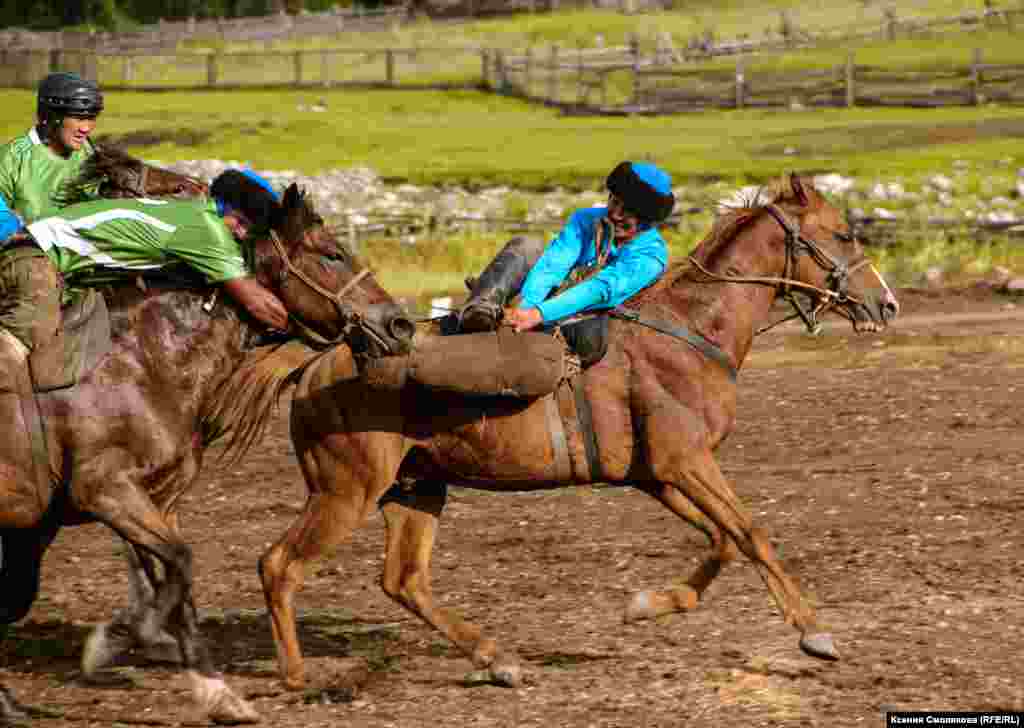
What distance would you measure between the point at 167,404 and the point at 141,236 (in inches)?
30.3

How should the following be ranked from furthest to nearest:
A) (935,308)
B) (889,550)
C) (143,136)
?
(143,136) < (935,308) < (889,550)

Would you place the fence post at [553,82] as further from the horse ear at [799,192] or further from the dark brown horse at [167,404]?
the dark brown horse at [167,404]

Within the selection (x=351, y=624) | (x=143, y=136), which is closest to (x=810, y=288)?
(x=351, y=624)

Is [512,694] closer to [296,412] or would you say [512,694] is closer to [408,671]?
[408,671]

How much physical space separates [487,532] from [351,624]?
2085 mm

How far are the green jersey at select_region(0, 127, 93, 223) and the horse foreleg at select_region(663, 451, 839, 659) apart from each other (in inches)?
131

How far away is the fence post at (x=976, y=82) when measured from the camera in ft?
145

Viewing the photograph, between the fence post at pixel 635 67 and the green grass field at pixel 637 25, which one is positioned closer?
the fence post at pixel 635 67

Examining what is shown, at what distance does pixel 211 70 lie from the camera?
5725cm

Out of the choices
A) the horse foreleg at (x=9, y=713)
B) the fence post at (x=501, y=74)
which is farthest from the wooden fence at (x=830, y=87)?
the horse foreleg at (x=9, y=713)

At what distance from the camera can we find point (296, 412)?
8.44 metres

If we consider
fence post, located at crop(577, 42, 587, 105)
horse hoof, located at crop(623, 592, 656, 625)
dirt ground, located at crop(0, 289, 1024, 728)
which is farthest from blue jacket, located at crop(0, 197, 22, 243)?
fence post, located at crop(577, 42, 587, 105)

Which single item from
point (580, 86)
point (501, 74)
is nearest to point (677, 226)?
point (580, 86)

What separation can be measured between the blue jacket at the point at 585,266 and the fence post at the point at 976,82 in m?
37.7
